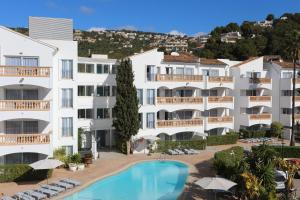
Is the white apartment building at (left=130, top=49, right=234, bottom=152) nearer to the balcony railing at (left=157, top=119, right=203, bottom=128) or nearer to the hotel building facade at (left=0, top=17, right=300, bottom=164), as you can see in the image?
the balcony railing at (left=157, top=119, right=203, bottom=128)

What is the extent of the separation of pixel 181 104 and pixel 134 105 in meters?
9.48

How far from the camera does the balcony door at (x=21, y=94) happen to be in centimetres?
3962

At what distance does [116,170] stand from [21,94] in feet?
41.0

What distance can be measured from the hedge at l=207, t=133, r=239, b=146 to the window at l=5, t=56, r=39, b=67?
87.2 feet

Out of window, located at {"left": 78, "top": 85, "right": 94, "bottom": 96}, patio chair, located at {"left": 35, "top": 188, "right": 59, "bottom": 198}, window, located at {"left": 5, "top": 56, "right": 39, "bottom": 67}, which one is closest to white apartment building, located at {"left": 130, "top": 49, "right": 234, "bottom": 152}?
window, located at {"left": 78, "top": 85, "right": 94, "bottom": 96}

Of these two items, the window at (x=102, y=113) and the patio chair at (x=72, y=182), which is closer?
the patio chair at (x=72, y=182)

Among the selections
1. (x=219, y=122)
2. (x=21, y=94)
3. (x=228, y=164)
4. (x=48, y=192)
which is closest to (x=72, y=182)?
(x=48, y=192)

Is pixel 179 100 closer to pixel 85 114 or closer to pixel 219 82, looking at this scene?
pixel 219 82

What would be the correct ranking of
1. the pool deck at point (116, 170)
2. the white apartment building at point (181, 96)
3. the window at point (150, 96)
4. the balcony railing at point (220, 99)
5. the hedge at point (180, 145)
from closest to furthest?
the pool deck at point (116, 170) < the hedge at point (180, 145) < the white apartment building at point (181, 96) < the window at point (150, 96) < the balcony railing at point (220, 99)

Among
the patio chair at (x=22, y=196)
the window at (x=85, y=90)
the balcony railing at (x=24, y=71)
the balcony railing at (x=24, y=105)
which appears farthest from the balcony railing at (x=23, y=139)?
the window at (x=85, y=90)

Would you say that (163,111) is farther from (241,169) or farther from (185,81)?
(241,169)

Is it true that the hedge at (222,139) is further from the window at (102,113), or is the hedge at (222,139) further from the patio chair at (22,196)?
the patio chair at (22,196)

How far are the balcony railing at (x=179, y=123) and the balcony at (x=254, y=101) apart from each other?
10.1m

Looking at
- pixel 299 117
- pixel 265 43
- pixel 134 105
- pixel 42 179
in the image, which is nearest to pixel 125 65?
pixel 134 105
